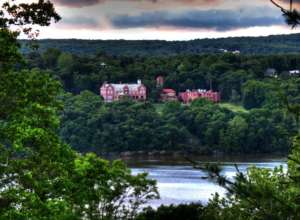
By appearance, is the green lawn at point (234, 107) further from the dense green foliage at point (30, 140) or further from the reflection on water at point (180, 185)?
the dense green foliage at point (30, 140)

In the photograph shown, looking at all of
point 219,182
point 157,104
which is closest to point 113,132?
point 157,104

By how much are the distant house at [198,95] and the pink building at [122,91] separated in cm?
913

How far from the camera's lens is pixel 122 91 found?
167m

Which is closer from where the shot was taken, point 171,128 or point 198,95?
point 171,128

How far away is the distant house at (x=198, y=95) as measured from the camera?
160 m

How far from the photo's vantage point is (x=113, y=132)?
121312mm

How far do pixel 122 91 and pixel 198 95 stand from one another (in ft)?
59.3

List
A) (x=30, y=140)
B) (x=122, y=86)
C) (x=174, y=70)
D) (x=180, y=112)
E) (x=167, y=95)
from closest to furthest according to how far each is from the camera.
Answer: (x=30, y=140), (x=180, y=112), (x=167, y=95), (x=122, y=86), (x=174, y=70)

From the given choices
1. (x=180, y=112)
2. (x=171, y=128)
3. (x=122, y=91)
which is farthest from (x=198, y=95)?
(x=171, y=128)

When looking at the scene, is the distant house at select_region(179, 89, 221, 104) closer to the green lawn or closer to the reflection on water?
the green lawn

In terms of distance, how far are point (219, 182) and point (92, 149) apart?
368 feet

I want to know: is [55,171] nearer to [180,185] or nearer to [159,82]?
[180,185]

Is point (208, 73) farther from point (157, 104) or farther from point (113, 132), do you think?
point (113, 132)

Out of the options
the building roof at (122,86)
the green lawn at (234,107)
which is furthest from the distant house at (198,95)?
the building roof at (122,86)
